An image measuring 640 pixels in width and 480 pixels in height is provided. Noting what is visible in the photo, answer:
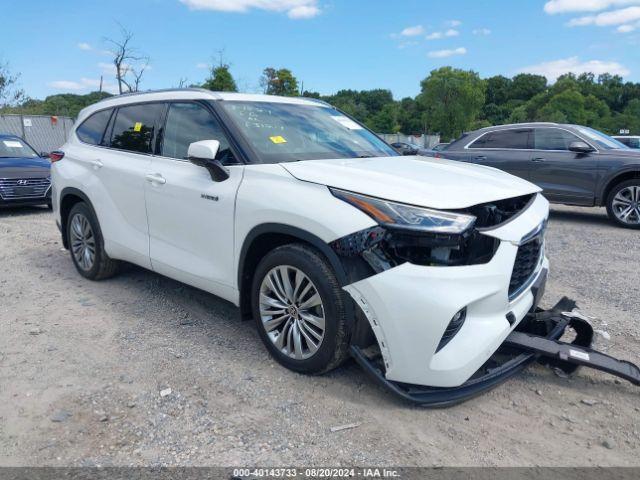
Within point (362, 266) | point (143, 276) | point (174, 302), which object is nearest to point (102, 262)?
point (143, 276)

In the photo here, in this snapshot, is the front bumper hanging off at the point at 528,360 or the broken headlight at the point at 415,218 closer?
the broken headlight at the point at 415,218

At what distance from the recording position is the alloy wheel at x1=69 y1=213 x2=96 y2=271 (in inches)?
200

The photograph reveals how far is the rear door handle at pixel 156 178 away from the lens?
13.1 feet

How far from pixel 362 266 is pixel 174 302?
2.50m

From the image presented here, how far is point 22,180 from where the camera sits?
31.3 feet

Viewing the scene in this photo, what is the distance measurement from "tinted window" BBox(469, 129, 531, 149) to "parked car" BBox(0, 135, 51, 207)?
8.25 metres

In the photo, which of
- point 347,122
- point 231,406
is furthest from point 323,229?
point 347,122

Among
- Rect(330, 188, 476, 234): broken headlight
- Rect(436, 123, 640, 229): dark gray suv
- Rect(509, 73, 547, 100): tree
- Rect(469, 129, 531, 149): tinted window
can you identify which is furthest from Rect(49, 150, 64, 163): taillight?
Rect(509, 73, 547, 100): tree

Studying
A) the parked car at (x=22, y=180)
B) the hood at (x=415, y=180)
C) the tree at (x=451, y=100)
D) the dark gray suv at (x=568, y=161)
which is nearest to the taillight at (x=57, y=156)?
the hood at (x=415, y=180)

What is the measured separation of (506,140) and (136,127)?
7343mm

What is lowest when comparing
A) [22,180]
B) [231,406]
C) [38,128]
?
[231,406]

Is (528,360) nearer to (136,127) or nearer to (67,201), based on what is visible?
(136,127)

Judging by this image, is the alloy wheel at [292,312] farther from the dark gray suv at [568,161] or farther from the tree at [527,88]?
the tree at [527,88]

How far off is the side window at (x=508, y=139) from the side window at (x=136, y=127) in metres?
7.13
